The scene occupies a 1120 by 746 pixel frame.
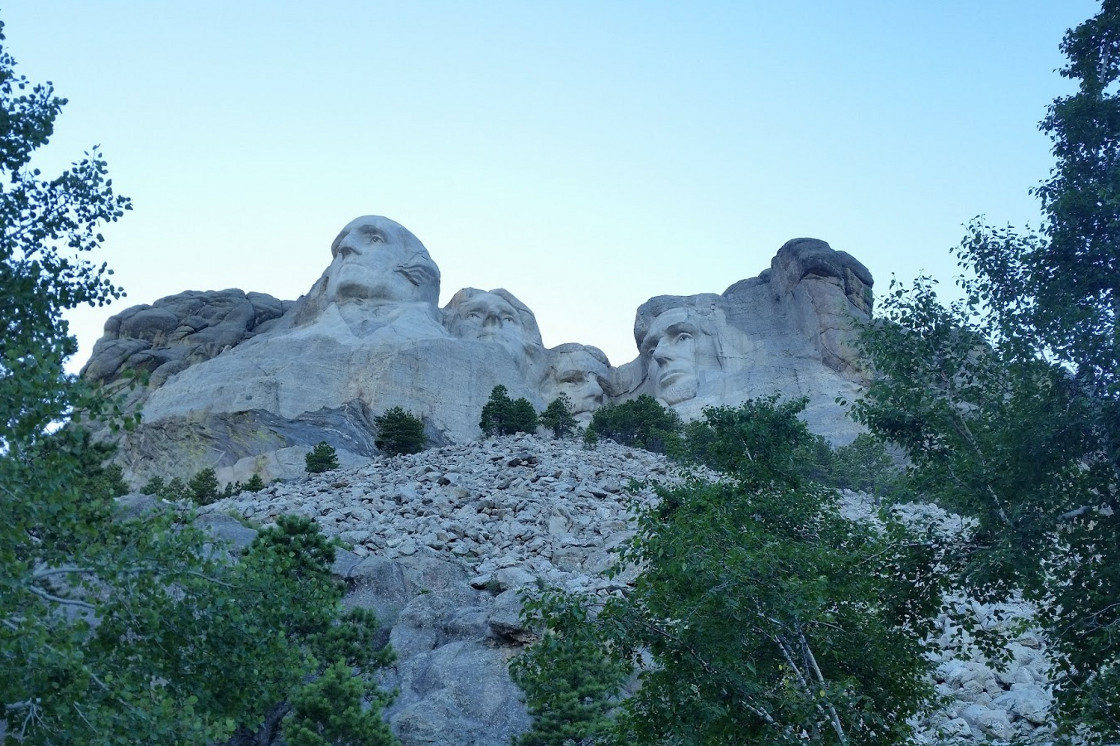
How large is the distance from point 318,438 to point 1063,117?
43279 mm

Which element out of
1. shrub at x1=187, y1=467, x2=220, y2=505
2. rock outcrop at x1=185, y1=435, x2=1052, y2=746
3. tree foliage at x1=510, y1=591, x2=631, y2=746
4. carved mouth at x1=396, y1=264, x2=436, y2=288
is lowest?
tree foliage at x1=510, y1=591, x2=631, y2=746

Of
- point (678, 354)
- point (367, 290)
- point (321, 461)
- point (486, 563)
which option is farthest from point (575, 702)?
point (678, 354)

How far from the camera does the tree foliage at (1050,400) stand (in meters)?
11.5

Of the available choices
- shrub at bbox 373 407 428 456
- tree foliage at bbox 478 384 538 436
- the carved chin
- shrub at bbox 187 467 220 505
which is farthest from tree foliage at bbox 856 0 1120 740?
the carved chin

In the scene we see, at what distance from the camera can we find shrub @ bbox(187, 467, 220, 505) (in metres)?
41.1

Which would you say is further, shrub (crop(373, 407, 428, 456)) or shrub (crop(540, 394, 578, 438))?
shrub (crop(540, 394, 578, 438))

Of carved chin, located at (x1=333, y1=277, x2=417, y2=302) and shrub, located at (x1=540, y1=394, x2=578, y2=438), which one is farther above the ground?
carved chin, located at (x1=333, y1=277, x2=417, y2=302)

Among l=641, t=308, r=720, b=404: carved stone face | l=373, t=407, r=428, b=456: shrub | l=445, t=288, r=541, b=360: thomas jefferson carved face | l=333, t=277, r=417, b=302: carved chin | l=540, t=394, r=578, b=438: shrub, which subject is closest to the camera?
l=373, t=407, r=428, b=456: shrub

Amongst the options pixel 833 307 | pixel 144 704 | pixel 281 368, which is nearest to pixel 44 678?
pixel 144 704

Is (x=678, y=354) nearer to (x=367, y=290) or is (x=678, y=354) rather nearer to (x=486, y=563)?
(x=367, y=290)

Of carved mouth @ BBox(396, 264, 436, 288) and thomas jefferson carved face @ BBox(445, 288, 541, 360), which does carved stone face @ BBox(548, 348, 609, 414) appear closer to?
thomas jefferson carved face @ BBox(445, 288, 541, 360)

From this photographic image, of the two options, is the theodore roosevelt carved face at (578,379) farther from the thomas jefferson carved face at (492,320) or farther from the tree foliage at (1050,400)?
the tree foliage at (1050,400)

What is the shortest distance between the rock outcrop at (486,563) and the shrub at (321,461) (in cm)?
229

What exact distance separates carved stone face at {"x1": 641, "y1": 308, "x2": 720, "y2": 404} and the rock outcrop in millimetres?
26853
